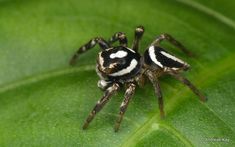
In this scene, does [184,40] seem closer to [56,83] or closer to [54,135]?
[56,83]

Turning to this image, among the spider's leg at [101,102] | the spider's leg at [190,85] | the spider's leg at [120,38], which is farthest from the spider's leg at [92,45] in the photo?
the spider's leg at [190,85]

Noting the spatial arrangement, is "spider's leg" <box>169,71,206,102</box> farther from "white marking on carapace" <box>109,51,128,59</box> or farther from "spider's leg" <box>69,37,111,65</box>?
"spider's leg" <box>69,37,111,65</box>

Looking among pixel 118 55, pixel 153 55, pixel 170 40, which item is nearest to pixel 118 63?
pixel 118 55

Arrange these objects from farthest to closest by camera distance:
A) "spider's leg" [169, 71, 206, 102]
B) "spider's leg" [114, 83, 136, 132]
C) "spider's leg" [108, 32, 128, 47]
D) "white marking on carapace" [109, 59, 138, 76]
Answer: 1. "spider's leg" [108, 32, 128, 47]
2. "white marking on carapace" [109, 59, 138, 76]
3. "spider's leg" [169, 71, 206, 102]
4. "spider's leg" [114, 83, 136, 132]

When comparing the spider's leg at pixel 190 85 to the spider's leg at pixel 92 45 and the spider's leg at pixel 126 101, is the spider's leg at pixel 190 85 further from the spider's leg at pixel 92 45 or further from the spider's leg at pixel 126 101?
the spider's leg at pixel 92 45

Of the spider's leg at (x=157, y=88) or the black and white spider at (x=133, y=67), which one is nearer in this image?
the spider's leg at (x=157, y=88)

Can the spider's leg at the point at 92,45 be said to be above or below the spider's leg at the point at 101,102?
above

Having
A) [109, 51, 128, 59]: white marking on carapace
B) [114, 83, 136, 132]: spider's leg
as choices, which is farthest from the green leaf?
[109, 51, 128, 59]: white marking on carapace

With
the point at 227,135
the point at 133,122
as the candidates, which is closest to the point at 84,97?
the point at 133,122

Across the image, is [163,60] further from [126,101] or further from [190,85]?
[126,101]
